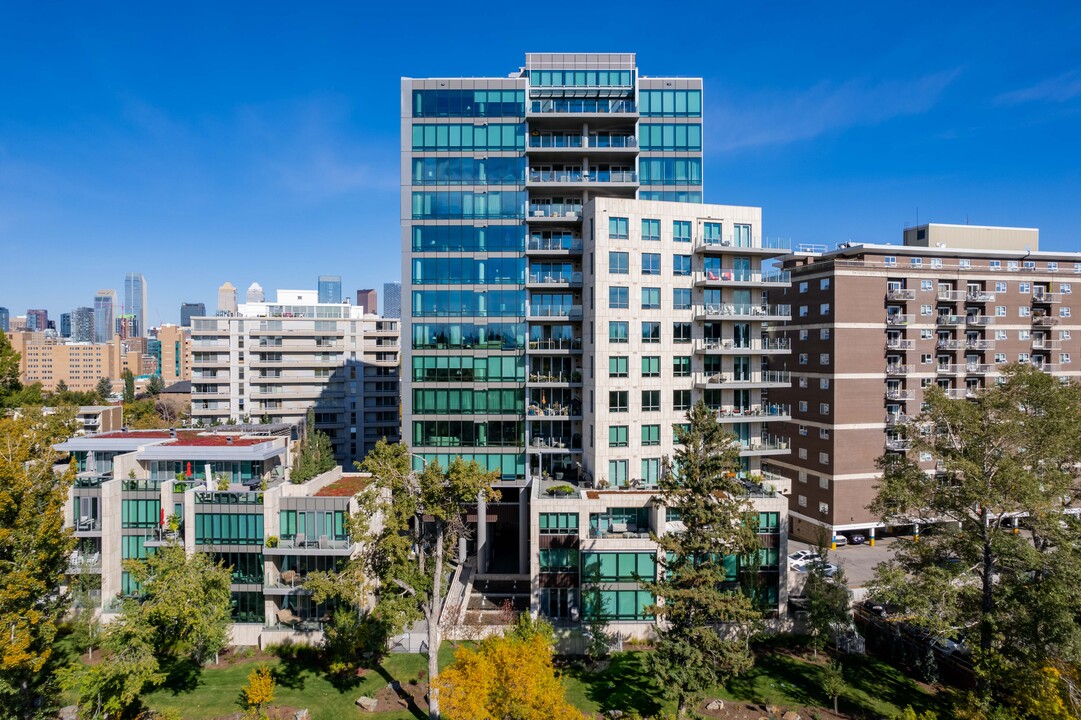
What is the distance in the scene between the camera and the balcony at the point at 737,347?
44681 millimetres

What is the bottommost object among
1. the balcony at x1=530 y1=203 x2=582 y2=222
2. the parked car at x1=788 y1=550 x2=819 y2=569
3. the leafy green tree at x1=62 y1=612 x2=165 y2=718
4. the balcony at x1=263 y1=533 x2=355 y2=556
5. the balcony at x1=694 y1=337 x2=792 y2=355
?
the parked car at x1=788 y1=550 x2=819 y2=569

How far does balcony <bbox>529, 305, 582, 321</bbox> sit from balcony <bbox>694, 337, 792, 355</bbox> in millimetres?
10508

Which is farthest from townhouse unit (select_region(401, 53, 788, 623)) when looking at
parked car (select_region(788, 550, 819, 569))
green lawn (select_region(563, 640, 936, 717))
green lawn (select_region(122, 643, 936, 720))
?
green lawn (select_region(563, 640, 936, 717))

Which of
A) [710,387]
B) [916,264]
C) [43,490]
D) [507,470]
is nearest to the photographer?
[43,490]

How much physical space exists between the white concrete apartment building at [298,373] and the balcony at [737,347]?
55.3 metres

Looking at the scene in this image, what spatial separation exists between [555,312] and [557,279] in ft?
9.54

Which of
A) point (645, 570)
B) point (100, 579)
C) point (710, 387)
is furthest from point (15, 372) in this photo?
point (710, 387)

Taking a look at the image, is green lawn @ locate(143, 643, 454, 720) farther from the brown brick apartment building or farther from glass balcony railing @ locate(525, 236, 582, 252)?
the brown brick apartment building

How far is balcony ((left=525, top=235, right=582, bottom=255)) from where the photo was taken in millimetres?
47406

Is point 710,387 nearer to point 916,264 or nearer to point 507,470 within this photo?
point 507,470

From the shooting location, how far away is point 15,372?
39.2 m

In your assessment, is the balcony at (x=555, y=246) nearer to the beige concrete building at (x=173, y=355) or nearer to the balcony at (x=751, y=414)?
the balcony at (x=751, y=414)

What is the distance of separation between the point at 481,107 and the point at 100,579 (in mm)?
46713

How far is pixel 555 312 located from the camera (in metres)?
48.4
